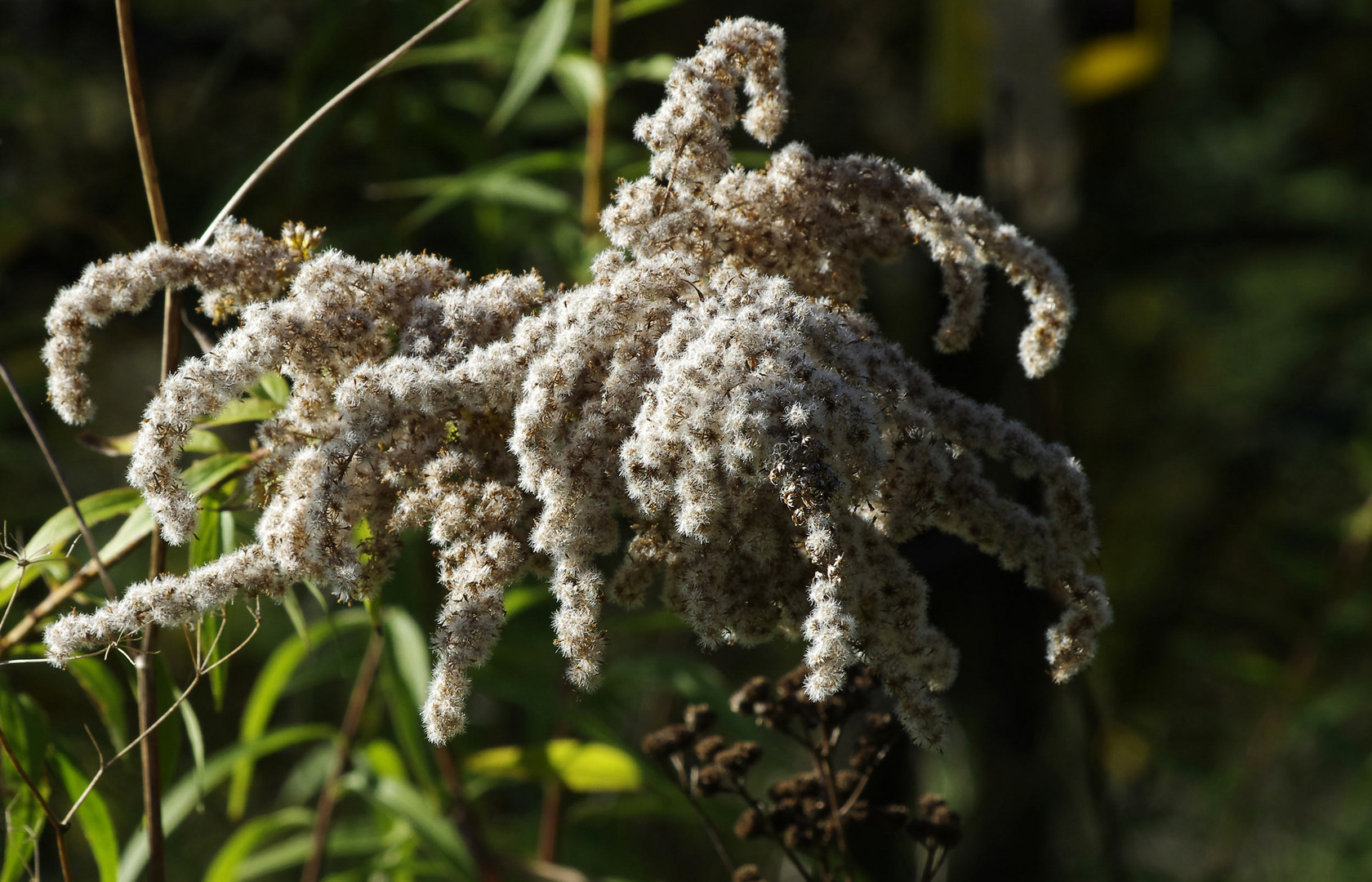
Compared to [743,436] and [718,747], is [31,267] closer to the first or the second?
[718,747]

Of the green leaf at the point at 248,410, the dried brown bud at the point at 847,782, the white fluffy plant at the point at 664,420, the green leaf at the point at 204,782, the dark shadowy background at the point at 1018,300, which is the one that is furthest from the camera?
the dark shadowy background at the point at 1018,300

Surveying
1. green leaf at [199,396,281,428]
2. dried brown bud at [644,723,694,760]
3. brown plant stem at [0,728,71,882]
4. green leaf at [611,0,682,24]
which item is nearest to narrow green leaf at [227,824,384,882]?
dried brown bud at [644,723,694,760]

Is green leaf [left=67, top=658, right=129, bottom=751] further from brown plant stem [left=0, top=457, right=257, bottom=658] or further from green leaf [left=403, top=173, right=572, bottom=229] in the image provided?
green leaf [left=403, top=173, right=572, bottom=229]

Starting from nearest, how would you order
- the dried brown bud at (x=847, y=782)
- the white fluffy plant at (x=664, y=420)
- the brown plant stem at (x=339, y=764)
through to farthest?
the white fluffy plant at (x=664, y=420), the dried brown bud at (x=847, y=782), the brown plant stem at (x=339, y=764)

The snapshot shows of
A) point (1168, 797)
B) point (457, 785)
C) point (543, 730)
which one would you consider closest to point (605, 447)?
point (457, 785)

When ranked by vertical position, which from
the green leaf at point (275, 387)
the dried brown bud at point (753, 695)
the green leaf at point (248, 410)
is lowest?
the dried brown bud at point (753, 695)

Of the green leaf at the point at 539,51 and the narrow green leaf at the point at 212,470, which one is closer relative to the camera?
the narrow green leaf at the point at 212,470

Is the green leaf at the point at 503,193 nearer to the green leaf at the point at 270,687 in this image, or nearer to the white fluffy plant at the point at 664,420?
the green leaf at the point at 270,687

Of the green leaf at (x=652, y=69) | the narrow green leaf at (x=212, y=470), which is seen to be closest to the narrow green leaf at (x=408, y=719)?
the narrow green leaf at (x=212, y=470)
